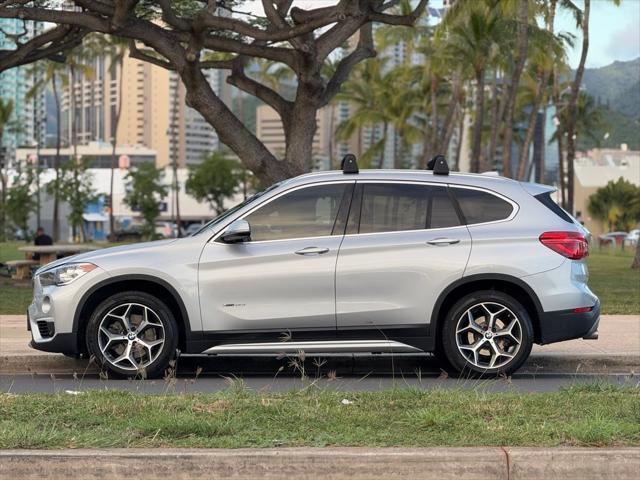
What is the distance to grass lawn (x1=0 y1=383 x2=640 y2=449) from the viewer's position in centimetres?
652

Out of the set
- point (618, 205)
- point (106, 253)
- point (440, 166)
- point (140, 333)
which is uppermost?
point (618, 205)

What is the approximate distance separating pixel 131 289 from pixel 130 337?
413 millimetres

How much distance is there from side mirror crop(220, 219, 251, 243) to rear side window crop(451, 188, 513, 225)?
6.04ft

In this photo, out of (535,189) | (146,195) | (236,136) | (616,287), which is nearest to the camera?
(535,189)

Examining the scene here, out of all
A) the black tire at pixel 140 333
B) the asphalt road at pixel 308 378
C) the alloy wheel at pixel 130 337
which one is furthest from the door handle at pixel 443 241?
the alloy wheel at pixel 130 337

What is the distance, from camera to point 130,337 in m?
10.0

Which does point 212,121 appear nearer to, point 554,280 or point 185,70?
point 185,70

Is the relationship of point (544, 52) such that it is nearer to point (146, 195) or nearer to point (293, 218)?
point (293, 218)

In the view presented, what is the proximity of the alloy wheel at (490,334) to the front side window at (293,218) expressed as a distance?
1384mm

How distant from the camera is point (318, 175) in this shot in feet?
34.3

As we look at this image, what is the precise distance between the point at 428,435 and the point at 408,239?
355 centimetres

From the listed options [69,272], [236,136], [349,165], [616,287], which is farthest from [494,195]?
[616,287]

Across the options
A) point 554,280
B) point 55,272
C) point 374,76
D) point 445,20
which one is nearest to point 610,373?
point 554,280

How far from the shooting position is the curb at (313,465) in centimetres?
612
